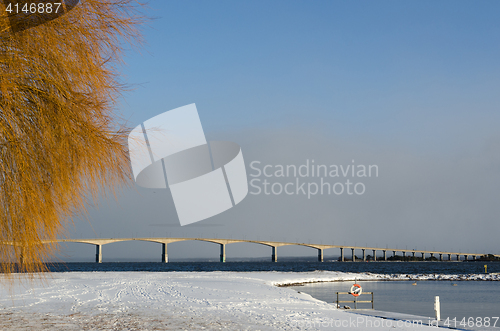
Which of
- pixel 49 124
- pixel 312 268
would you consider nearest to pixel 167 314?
pixel 49 124

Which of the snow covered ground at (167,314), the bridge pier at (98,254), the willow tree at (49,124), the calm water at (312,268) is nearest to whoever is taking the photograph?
the willow tree at (49,124)

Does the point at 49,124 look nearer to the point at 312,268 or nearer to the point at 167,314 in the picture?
the point at 167,314

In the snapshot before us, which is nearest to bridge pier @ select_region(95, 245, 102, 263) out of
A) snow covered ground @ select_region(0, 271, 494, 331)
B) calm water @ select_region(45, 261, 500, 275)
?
calm water @ select_region(45, 261, 500, 275)

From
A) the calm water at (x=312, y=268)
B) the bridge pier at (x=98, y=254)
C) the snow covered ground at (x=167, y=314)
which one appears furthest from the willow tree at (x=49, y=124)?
the bridge pier at (x=98, y=254)

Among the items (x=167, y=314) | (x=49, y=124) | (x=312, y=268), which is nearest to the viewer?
(x=49, y=124)

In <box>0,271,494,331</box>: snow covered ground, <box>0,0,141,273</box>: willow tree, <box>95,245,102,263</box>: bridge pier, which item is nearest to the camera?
<box>0,0,141,273</box>: willow tree

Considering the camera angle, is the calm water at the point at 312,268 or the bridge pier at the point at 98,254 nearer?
the calm water at the point at 312,268

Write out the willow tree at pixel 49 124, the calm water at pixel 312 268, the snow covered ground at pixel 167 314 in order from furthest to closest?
1. the calm water at pixel 312 268
2. the snow covered ground at pixel 167 314
3. the willow tree at pixel 49 124

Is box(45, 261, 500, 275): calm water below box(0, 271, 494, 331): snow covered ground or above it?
below

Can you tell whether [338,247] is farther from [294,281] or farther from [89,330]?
[89,330]

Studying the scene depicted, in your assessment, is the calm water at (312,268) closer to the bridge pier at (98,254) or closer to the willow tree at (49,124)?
the bridge pier at (98,254)

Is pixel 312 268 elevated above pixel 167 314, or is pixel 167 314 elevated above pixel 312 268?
pixel 167 314

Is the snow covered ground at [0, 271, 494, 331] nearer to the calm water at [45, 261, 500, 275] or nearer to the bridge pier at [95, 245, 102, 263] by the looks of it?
the calm water at [45, 261, 500, 275]

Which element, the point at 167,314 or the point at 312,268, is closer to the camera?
the point at 167,314
